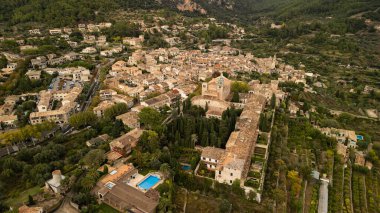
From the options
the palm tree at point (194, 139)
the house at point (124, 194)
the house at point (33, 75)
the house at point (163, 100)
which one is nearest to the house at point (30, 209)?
the house at point (124, 194)

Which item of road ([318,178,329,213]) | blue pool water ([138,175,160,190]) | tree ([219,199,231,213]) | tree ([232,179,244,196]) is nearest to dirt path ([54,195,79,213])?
blue pool water ([138,175,160,190])

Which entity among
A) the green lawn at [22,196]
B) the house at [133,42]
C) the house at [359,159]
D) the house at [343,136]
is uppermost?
the house at [133,42]

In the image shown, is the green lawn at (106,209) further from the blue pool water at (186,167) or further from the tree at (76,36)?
the tree at (76,36)

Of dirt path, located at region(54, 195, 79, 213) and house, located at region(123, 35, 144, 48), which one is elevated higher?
house, located at region(123, 35, 144, 48)

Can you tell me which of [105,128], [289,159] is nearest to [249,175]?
[289,159]

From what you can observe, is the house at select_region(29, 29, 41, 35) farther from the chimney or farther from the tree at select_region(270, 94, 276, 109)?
the tree at select_region(270, 94, 276, 109)

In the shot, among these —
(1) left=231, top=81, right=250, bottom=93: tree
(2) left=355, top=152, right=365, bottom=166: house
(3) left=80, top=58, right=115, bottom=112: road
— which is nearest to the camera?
(2) left=355, top=152, right=365, bottom=166: house
